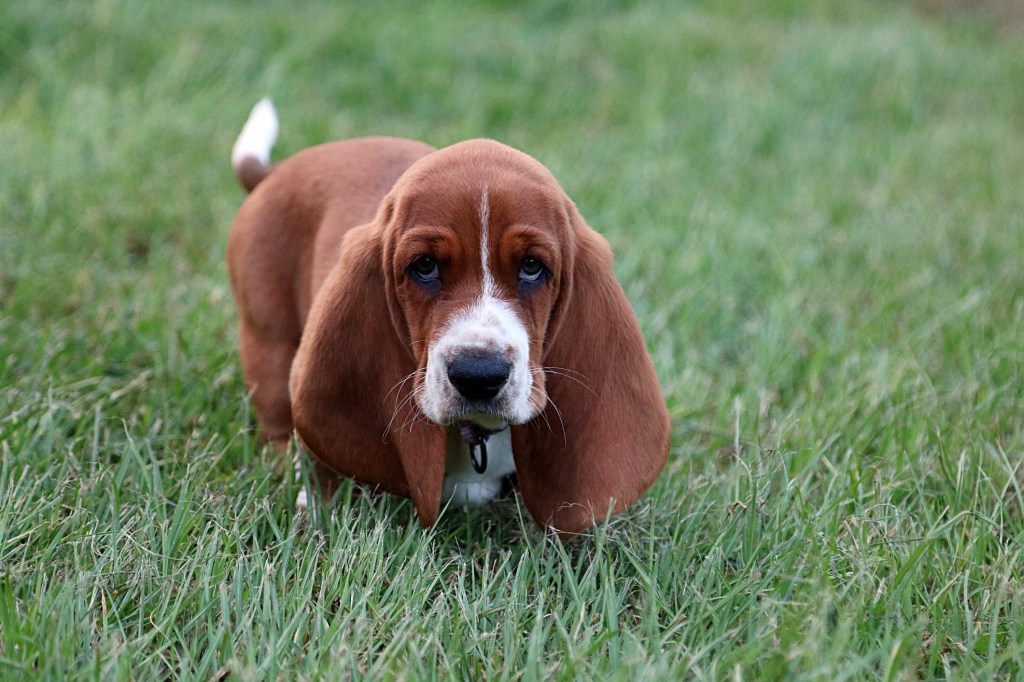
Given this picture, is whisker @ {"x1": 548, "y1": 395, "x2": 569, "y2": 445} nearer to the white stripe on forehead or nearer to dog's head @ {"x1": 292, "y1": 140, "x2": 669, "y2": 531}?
dog's head @ {"x1": 292, "y1": 140, "x2": 669, "y2": 531}

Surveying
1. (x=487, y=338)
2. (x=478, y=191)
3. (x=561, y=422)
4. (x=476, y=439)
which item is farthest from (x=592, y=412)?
(x=478, y=191)

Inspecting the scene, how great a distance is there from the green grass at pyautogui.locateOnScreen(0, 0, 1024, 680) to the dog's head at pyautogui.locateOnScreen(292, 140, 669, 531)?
0.21 m

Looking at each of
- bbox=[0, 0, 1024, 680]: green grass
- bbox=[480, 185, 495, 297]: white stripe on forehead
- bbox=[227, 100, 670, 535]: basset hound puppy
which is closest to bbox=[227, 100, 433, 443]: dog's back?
bbox=[0, 0, 1024, 680]: green grass

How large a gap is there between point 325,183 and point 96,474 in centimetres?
128

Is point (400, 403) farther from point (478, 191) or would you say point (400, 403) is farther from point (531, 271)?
point (478, 191)

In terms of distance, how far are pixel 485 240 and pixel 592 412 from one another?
2.04 feet

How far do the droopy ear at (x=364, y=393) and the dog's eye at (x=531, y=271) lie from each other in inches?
16.8

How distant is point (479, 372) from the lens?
283cm

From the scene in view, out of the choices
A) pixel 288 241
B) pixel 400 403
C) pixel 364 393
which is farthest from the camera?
pixel 288 241

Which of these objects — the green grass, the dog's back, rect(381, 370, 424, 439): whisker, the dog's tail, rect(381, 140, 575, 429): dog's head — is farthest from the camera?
the dog's tail

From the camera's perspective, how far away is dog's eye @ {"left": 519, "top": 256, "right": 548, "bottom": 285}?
304 cm

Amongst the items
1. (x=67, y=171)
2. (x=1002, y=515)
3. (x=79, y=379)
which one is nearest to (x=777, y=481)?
(x=1002, y=515)

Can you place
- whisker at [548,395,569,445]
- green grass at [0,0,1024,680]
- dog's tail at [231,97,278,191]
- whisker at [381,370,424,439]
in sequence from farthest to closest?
1. dog's tail at [231,97,278,191]
2. whisker at [548,395,569,445]
3. whisker at [381,370,424,439]
4. green grass at [0,0,1024,680]

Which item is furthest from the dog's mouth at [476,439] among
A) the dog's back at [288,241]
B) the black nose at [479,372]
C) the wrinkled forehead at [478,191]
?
the dog's back at [288,241]
